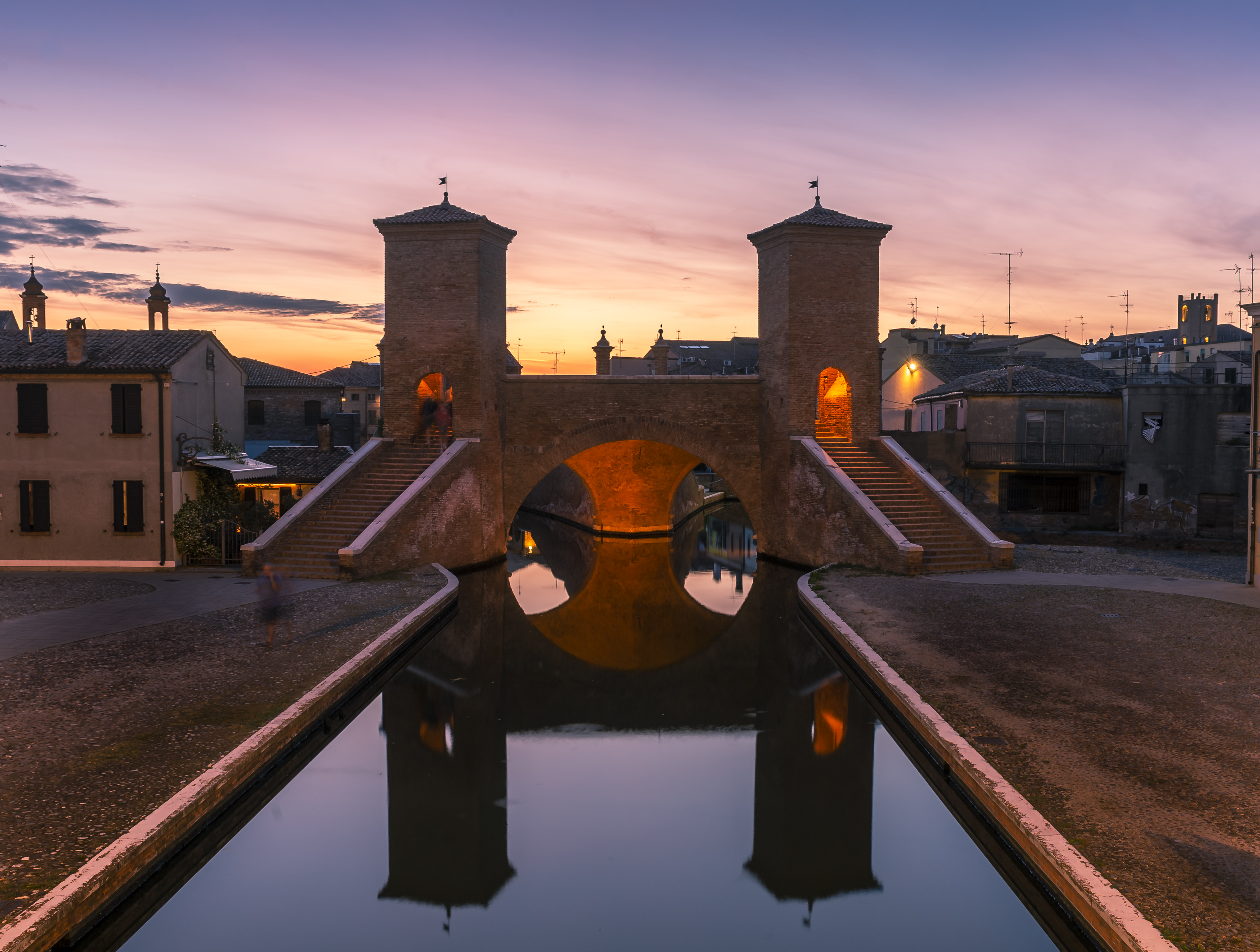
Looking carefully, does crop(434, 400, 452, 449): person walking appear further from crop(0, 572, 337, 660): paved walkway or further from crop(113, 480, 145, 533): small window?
crop(113, 480, 145, 533): small window

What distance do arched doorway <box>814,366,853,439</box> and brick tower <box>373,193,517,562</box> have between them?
32.6 ft

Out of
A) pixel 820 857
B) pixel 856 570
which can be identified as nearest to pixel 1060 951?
pixel 820 857

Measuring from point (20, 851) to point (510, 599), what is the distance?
13.3m

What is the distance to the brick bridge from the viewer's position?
69.7 feet

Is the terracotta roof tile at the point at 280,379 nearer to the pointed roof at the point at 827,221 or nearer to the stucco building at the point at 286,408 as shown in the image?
the stucco building at the point at 286,408

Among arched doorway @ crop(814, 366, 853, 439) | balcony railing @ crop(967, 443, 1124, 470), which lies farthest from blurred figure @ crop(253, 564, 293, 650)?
balcony railing @ crop(967, 443, 1124, 470)

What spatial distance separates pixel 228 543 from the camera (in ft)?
63.5

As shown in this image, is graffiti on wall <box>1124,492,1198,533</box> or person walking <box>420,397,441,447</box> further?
graffiti on wall <box>1124,492,1198,533</box>

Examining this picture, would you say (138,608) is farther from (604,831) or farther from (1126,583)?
(1126,583)

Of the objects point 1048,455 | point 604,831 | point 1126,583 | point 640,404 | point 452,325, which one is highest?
point 452,325

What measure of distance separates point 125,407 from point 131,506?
87.7 inches

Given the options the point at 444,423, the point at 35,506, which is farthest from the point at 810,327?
the point at 35,506

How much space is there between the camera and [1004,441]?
2767cm

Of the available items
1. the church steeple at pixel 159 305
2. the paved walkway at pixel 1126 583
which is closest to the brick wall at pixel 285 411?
the church steeple at pixel 159 305
